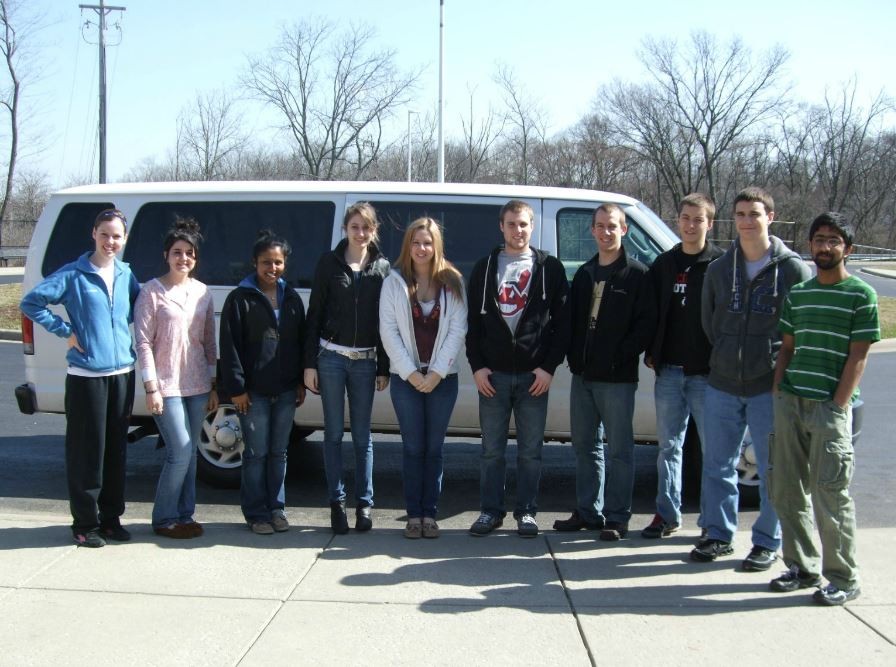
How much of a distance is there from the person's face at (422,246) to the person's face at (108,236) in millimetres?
1654

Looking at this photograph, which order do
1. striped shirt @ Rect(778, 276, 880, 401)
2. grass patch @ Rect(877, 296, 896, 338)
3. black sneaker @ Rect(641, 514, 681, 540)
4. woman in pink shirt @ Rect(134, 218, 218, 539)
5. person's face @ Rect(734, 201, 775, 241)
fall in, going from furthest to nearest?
grass patch @ Rect(877, 296, 896, 338), black sneaker @ Rect(641, 514, 681, 540), woman in pink shirt @ Rect(134, 218, 218, 539), person's face @ Rect(734, 201, 775, 241), striped shirt @ Rect(778, 276, 880, 401)

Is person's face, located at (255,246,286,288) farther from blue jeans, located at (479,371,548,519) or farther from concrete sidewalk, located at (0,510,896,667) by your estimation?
concrete sidewalk, located at (0,510,896,667)

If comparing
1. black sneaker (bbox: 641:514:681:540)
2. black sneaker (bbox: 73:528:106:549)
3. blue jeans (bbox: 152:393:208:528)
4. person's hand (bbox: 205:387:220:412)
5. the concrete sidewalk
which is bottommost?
the concrete sidewalk

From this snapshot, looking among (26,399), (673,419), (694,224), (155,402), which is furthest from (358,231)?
(26,399)

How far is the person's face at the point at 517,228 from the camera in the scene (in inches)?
200

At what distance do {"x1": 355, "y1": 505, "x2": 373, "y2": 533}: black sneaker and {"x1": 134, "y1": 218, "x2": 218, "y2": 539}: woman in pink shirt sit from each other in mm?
944

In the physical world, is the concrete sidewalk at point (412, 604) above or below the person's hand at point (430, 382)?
below

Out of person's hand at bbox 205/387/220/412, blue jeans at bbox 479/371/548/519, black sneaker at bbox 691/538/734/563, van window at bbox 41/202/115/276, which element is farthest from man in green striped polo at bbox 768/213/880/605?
van window at bbox 41/202/115/276

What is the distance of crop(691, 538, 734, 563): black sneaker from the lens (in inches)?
192

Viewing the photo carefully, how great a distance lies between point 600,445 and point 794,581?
54.8 inches

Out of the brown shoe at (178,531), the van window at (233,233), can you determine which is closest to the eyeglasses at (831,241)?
the van window at (233,233)

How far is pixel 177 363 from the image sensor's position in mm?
5141

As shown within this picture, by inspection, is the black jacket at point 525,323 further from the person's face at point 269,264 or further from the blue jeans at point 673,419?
the person's face at point 269,264

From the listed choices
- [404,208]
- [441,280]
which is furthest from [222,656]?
[404,208]
